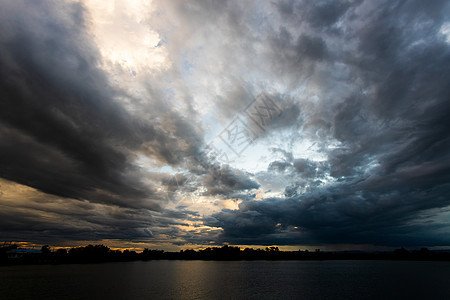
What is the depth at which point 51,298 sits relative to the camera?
73562 millimetres

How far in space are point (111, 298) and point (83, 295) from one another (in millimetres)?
15013

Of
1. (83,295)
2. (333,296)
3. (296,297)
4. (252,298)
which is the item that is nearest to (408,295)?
(333,296)

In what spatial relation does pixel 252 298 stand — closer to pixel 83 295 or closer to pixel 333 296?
pixel 333 296

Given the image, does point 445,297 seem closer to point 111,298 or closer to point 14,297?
point 111,298

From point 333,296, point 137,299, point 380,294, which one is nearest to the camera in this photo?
point 137,299

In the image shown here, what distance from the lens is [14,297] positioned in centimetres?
7562

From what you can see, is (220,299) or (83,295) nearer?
(220,299)

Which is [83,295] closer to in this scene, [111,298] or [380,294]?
[111,298]

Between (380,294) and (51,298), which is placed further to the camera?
(380,294)

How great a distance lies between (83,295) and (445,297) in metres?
129

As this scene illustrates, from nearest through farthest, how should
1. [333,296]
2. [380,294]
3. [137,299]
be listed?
[137,299], [333,296], [380,294]

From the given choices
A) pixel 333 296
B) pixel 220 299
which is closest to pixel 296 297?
pixel 333 296

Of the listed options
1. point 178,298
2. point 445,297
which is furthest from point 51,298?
point 445,297

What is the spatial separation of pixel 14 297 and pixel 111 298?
1371 inches
